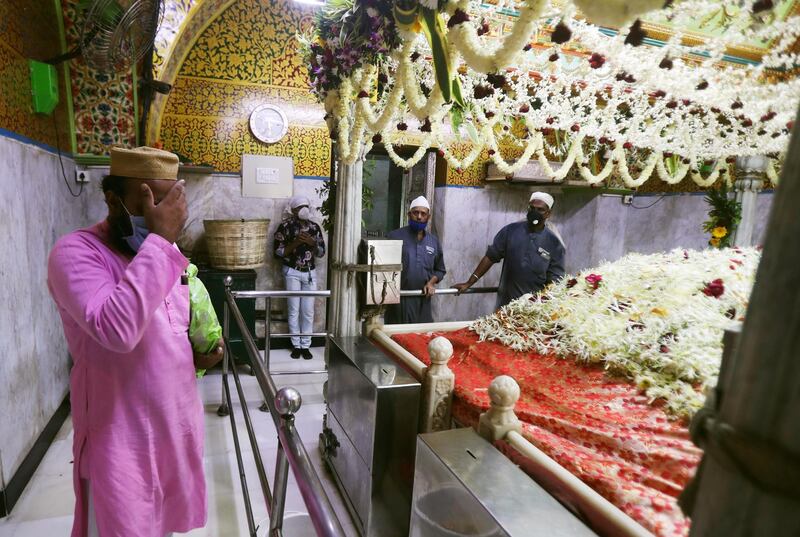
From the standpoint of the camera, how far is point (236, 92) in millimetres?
5262

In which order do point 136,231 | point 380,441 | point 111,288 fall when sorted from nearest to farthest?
point 111,288
point 136,231
point 380,441

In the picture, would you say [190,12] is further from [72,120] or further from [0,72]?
[0,72]

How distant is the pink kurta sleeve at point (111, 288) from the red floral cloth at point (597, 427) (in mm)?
1511

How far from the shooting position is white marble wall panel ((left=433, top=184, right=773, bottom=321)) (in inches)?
248

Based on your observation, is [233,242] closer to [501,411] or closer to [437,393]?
[437,393]

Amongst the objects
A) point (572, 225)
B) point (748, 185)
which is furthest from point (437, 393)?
point (572, 225)

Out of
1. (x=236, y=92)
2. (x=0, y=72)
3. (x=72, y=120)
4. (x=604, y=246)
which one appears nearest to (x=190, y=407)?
(x=0, y=72)

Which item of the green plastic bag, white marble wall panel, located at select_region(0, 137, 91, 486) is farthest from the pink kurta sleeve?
white marble wall panel, located at select_region(0, 137, 91, 486)

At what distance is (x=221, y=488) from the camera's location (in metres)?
2.88

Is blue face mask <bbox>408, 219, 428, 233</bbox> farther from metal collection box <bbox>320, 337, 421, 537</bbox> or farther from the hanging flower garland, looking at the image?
metal collection box <bbox>320, 337, 421, 537</bbox>

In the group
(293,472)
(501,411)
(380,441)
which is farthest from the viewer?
(380,441)

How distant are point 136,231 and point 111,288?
216 mm

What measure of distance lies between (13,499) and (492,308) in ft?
18.5

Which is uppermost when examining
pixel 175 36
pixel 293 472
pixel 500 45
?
pixel 175 36
